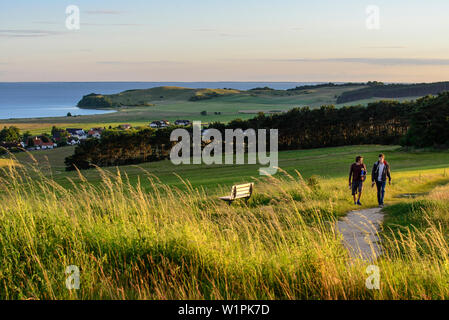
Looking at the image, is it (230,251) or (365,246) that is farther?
(365,246)

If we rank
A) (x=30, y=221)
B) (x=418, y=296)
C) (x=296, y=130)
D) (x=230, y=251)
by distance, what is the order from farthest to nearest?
(x=296, y=130) < (x=30, y=221) < (x=230, y=251) < (x=418, y=296)

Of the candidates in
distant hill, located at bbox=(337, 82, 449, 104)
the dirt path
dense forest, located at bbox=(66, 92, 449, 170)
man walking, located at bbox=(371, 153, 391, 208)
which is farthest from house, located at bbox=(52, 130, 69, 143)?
the dirt path

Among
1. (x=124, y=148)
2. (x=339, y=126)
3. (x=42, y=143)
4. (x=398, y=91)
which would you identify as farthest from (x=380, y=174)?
(x=398, y=91)

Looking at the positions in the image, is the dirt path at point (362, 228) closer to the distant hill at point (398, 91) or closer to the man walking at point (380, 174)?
the man walking at point (380, 174)

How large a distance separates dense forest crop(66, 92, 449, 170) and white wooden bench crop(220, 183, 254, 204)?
2243 inches

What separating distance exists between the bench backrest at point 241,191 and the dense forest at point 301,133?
2243 inches

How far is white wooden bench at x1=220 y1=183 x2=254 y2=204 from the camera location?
1627 cm

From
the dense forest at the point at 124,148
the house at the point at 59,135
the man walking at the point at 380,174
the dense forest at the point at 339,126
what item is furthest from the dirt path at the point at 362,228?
the house at the point at 59,135

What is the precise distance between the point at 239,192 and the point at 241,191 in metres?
0.14

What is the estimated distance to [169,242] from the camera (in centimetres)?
621

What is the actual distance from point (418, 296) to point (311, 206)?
8.72m

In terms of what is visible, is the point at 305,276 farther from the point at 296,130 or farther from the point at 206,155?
the point at 296,130
